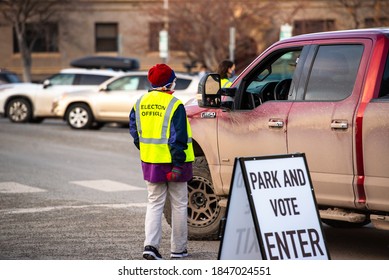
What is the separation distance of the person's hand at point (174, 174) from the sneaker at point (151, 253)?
64cm

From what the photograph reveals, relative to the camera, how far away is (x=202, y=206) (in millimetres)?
10305

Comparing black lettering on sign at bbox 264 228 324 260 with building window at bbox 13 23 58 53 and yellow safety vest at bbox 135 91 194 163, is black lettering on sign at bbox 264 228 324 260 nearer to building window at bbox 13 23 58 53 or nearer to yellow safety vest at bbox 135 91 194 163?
yellow safety vest at bbox 135 91 194 163

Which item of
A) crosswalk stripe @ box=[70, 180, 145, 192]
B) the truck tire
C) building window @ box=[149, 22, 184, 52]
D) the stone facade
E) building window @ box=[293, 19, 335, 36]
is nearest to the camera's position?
the truck tire

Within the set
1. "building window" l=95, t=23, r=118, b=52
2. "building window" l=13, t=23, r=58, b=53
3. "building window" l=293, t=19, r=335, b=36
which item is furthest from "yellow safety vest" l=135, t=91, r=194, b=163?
"building window" l=95, t=23, r=118, b=52

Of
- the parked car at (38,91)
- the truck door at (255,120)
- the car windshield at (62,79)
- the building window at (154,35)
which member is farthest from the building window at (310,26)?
the truck door at (255,120)

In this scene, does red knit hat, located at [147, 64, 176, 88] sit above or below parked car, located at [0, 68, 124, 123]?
above

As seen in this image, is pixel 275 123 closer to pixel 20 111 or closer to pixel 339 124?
pixel 339 124

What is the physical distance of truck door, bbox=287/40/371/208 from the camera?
874 centimetres

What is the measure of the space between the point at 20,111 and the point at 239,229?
2395 centimetres

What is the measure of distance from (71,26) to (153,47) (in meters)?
4.99

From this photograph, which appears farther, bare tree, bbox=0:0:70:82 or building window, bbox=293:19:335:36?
bare tree, bbox=0:0:70:82

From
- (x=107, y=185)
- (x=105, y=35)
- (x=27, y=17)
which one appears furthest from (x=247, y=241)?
(x=105, y=35)
